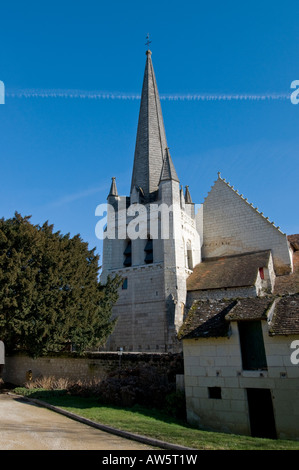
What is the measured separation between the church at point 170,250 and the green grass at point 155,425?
984 cm

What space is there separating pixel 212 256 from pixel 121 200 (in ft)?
29.5

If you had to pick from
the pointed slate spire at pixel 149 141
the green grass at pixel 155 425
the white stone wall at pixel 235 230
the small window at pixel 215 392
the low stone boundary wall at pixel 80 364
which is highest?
the pointed slate spire at pixel 149 141

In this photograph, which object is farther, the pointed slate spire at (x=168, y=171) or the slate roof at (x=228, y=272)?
the pointed slate spire at (x=168, y=171)

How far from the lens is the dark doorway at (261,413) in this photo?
384 inches

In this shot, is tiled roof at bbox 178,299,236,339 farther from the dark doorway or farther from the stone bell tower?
the stone bell tower

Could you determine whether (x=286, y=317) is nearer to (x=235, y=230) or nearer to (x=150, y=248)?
(x=150, y=248)

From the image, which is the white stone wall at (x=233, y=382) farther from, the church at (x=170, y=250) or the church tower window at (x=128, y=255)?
the church tower window at (x=128, y=255)

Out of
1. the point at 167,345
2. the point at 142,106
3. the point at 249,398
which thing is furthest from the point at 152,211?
the point at 249,398

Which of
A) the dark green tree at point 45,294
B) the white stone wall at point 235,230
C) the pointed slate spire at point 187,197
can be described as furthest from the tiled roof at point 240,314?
the pointed slate spire at point 187,197

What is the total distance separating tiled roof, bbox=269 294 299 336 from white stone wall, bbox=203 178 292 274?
13378mm

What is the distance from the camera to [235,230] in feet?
88.6

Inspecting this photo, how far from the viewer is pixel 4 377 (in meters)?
18.6

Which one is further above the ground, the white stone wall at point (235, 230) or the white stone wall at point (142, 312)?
the white stone wall at point (235, 230)

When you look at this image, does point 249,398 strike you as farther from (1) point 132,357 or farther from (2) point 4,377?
(2) point 4,377
